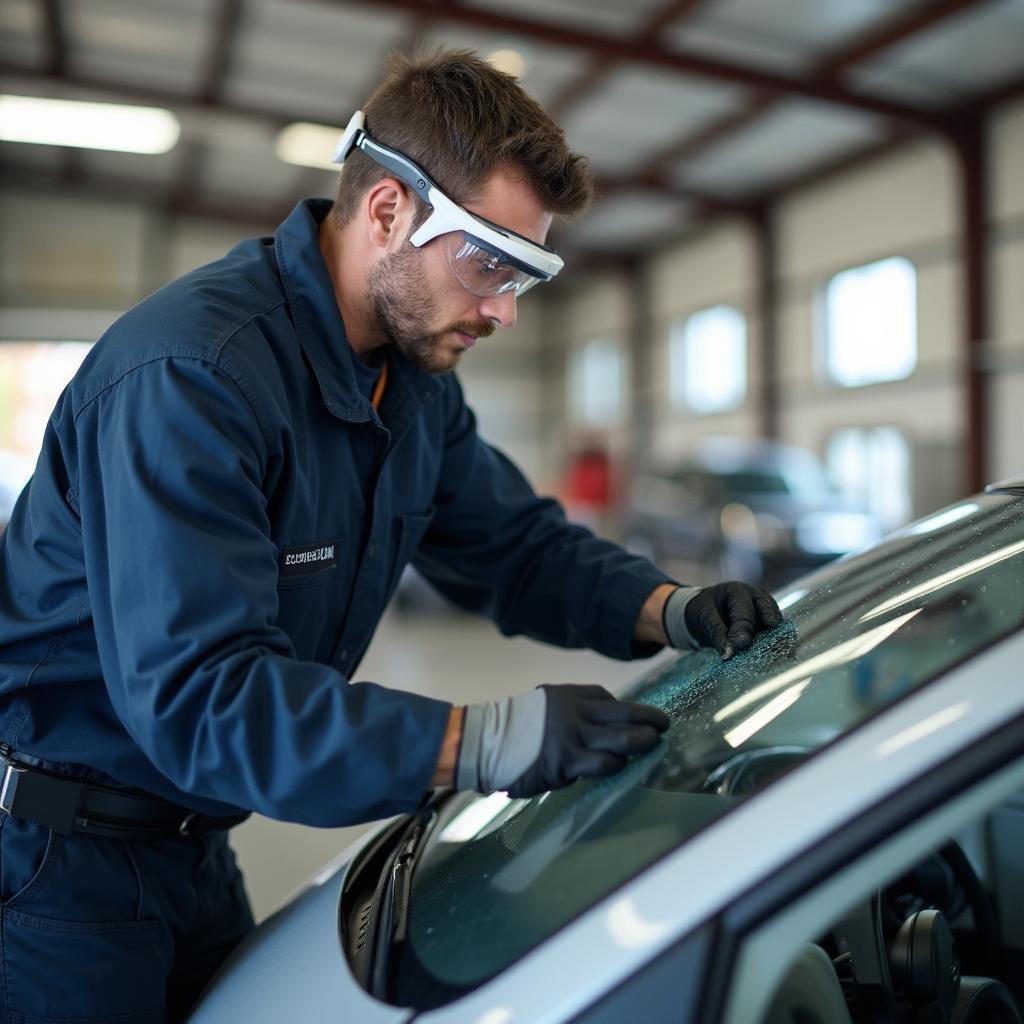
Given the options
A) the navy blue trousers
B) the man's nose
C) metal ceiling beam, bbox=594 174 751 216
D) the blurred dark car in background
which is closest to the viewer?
the navy blue trousers

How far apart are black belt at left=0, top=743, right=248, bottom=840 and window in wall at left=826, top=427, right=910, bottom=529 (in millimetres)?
10597

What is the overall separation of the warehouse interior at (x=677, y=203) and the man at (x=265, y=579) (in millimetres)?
4384

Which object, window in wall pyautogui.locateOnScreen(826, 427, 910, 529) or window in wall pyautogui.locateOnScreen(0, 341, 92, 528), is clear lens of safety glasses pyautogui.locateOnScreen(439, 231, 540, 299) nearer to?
window in wall pyautogui.locateOnScreen(826, 427, 910, 529)

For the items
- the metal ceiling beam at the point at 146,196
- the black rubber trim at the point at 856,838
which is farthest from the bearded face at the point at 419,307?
the metal ceiling beam at the point at 146,196

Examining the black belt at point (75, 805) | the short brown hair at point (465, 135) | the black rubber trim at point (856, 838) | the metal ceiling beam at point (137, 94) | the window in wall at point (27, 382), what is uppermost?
the metal ceiling beam at point (137, 94)

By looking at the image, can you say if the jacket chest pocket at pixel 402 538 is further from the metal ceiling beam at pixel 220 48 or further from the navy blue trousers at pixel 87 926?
the metal ceiling beam at pixel 220 48

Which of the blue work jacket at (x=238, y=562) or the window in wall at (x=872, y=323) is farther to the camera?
the window in wall at (x=872, y=323)

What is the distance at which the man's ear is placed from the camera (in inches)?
50.2

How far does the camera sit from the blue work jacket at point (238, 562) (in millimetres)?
929

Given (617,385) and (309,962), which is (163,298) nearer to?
(309,962)

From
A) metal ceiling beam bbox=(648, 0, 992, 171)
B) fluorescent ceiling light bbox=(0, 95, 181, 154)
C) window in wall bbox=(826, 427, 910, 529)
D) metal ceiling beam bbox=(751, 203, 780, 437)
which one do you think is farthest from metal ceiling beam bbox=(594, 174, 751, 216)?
fluorescent ceiling light bbox=(0, 95, 181, 154)

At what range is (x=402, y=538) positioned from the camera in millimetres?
1476

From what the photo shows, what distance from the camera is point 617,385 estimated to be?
17.5 metres

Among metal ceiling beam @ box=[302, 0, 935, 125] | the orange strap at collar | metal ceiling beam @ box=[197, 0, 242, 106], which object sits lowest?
the orange strap at collar
